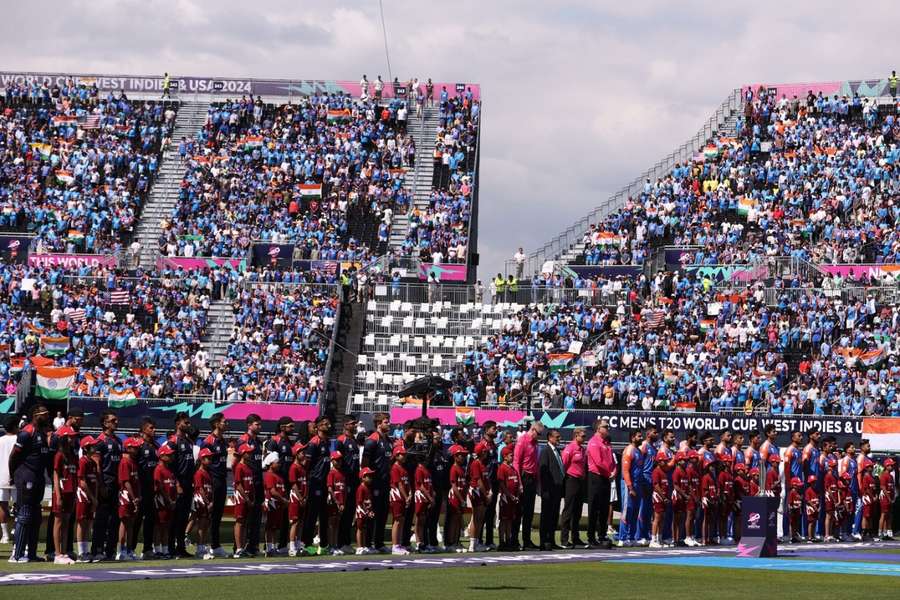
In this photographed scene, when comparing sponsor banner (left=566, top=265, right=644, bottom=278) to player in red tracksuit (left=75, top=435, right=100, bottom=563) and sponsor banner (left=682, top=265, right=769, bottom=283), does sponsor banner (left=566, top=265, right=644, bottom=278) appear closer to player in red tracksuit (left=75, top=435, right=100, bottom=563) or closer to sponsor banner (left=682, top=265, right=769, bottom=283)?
sponsor banner (left=682, top=265, right=769, bottom=283)

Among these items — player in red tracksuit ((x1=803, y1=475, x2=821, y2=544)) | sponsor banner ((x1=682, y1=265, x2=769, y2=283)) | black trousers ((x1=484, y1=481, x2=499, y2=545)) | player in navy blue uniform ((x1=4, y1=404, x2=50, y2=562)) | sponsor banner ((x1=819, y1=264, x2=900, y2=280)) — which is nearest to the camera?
player in navy blue uniform ((x1=4, y1=404, x2=50, y2=562))

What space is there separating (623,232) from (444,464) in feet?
106

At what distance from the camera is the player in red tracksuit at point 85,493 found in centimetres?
1778

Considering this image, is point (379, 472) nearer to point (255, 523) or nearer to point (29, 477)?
point (255, 523)

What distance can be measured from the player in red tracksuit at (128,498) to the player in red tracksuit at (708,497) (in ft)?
30.0

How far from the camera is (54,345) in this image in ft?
151

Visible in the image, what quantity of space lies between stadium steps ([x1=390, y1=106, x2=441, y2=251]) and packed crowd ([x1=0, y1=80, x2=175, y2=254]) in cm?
1028

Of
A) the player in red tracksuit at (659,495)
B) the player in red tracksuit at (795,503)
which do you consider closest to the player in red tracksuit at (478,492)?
the player in red tracksuit at (659,495)

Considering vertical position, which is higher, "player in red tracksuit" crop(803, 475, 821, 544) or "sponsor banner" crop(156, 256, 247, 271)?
"sponsor banner" crop(156, 256, 247, 271)

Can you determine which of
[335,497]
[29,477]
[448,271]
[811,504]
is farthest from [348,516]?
[448,271]

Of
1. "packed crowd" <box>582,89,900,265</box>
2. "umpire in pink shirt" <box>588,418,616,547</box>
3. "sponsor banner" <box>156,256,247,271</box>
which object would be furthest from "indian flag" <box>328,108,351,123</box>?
"umpire in pink shirt" <box>588,418,616,547</box>

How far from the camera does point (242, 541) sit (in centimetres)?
1898

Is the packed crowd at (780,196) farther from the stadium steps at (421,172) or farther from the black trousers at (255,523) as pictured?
the black trousers at (255,523)

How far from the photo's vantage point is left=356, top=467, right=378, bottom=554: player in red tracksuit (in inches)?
774
